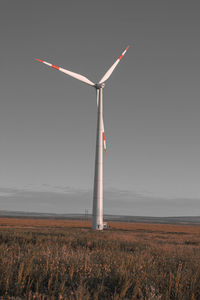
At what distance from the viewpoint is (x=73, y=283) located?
19.1 feet

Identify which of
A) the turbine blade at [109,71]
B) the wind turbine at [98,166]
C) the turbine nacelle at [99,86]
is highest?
the turbine blade at [109,71]

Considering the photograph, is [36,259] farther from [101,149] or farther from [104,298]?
[101,149]

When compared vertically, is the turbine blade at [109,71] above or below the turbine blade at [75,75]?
above

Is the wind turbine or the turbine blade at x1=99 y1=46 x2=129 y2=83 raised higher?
the turbine blade at x1=99 y1=46 x2=129 y2=83

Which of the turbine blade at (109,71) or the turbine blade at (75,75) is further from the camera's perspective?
the turbine blade at (109,71)

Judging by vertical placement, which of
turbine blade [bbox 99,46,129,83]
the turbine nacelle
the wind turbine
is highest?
turbine blade [bbox 99,46,129,83]

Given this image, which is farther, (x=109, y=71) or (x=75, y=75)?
(x=109, y=71)

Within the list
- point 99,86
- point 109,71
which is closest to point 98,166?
point 99,86

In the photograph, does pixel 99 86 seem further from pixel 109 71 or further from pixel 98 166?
pixel 98 166

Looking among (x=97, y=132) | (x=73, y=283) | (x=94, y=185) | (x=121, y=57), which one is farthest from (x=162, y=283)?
(x=121, y=57)

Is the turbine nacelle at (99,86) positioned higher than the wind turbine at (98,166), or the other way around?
the turbine nacelle at (99,86)

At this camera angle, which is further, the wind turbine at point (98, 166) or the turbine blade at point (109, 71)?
the turbine blade at point (109, 71)

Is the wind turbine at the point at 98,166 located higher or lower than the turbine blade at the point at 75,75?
lower

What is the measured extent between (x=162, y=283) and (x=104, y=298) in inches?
71.6
